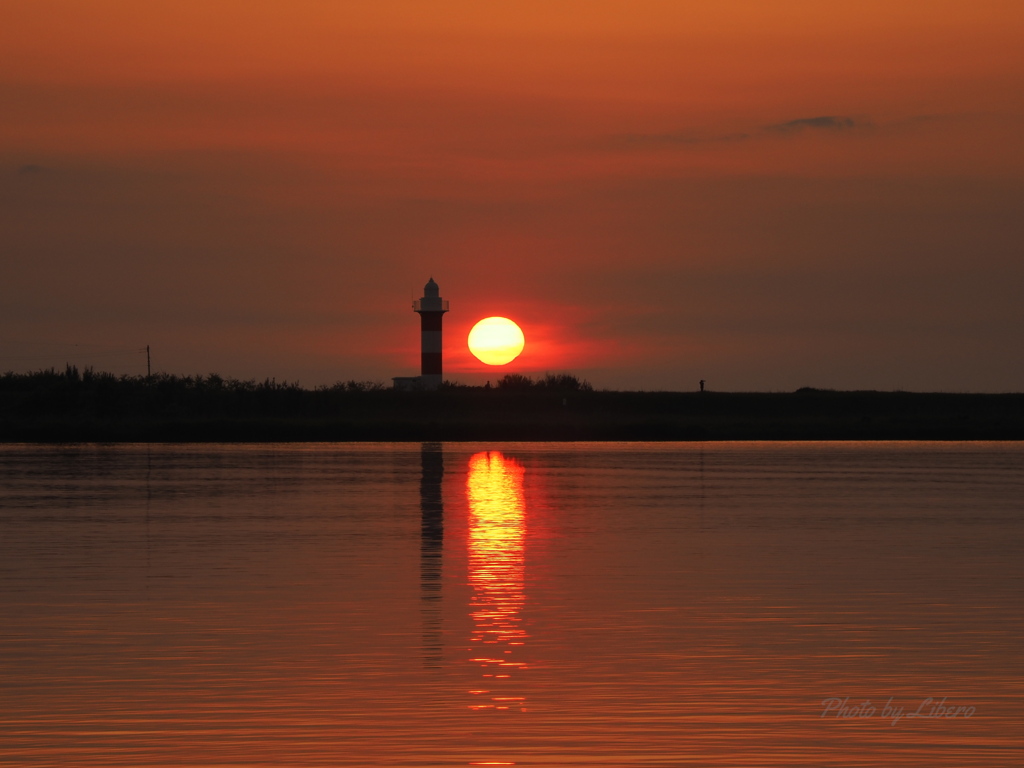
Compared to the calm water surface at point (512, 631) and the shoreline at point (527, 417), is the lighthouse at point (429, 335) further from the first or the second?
the calm water surface at point (512, 631)

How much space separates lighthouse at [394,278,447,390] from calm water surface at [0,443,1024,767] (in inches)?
2427

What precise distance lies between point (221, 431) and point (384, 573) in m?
55.0

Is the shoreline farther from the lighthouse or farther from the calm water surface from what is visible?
the calm water surface

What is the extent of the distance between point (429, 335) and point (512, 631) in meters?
82.5

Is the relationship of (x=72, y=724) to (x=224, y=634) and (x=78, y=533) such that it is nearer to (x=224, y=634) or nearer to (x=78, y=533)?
(x=224, y=634)

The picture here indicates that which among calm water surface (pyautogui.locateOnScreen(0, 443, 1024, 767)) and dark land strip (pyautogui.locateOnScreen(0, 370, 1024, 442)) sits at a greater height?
dark land strip (pyautogui.locateOnScreen(0, 370, 1024, 442))

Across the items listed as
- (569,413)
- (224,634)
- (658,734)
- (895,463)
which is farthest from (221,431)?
(658,734)

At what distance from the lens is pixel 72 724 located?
10875 millimetres

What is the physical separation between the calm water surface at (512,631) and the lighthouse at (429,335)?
6164cm

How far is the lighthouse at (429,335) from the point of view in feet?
314

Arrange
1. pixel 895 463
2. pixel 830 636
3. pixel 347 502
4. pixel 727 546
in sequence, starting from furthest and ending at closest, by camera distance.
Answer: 1. pixel 895 463
2. pixel 347 502
3. pixel 727 546
4. pixel 830 636

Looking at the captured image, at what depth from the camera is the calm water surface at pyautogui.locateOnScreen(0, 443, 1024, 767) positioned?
10.5 meters

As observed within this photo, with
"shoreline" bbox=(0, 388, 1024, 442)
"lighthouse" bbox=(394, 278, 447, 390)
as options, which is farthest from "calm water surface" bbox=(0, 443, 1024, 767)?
"lighthouse" bbox=(394, 278, 447, 390)

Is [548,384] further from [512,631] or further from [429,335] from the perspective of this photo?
[512,631]
